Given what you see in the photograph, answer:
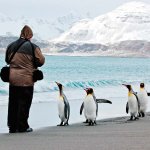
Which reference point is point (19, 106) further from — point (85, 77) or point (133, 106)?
point (85, 77)

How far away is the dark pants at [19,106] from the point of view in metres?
7.01

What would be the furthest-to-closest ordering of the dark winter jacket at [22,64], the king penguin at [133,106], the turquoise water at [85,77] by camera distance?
the turquoise water at [85,77], the king penguin at [133,106], the dark winter jacket at [22,64]

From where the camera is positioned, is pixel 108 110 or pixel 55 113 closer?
pixel 55 113

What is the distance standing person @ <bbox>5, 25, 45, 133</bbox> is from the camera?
6.96 m

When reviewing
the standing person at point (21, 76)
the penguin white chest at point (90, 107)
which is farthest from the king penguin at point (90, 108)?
the standing person at point (21, 76)

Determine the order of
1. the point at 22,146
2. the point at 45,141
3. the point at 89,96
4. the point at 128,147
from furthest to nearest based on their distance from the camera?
the point at 89,96, the point at 45,141, the point at 22,146, the point at 128,147

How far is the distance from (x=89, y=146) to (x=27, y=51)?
7.50ft

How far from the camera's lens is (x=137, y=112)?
10109mm

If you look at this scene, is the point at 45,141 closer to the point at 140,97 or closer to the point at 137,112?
the point at 137,112

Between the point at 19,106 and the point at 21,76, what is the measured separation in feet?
1.22

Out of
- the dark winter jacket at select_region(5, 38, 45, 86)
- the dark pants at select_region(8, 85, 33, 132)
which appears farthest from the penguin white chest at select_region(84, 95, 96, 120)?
the dark winter jacket at select_region(5, 38, 45, 86)

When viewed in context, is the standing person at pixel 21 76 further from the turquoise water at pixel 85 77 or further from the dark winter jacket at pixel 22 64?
the turquoise water at pixel 85 77

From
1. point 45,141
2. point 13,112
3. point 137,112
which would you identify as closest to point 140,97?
point 137,112

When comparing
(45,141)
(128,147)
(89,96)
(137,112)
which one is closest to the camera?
(128,147)
